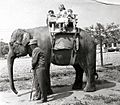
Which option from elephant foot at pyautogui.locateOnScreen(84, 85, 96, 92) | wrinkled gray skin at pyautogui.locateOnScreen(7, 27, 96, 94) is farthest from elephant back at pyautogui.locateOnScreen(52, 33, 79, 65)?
elephant foot at pyautogui.locateOnScreen(84, 85, 96, 92)

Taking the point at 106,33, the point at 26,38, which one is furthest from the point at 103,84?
the point at 26,38

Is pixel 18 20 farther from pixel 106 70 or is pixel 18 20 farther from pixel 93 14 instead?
pixel 106 70

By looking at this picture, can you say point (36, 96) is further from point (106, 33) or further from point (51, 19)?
point (106, 33)

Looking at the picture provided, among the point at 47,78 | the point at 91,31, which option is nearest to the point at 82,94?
the point at 47,78

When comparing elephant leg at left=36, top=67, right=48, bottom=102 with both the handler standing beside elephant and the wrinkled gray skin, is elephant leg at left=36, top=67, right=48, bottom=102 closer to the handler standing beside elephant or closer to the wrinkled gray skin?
the handler standing beside elephant

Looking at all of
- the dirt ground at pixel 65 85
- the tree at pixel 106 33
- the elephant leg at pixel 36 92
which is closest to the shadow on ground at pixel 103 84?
the dirt ground at pixel 65 85

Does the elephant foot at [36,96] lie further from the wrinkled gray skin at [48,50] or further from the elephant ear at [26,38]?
the elephant ear at [26,38]
